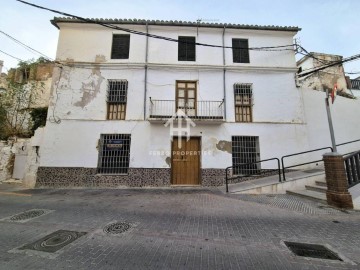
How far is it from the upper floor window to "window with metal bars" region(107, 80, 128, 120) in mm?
1571

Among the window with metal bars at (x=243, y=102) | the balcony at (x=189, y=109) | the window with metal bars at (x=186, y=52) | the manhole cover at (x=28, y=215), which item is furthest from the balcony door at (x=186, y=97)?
the manhole cover at (x=28, y=215)

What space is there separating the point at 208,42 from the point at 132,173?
8.35 m

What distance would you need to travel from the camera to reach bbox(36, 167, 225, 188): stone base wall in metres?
8.89

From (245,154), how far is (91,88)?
8997 mm

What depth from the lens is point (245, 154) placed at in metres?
9.51

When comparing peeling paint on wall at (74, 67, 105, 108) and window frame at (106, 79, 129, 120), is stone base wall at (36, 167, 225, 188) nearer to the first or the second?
window frame at (106, 79, 129, 120)

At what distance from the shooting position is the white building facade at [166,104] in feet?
30.0

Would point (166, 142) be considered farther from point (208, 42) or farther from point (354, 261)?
point (354, 261)

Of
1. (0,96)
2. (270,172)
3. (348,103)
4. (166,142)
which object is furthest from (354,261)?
(0,96)

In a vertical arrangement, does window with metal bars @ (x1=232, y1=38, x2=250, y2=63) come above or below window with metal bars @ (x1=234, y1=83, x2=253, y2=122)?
above

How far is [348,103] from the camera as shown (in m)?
10.5

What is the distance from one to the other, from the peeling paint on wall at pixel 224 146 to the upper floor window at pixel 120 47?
23.1 ft

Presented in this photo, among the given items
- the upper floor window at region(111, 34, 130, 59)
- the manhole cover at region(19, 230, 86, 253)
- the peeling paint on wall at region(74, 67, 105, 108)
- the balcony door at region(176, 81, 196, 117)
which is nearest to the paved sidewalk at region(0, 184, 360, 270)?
the manhole cover at region(19, 230, 86, 253)

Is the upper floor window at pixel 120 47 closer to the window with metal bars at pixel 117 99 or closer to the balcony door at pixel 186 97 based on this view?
the window with metal bars at pixel 117 99
